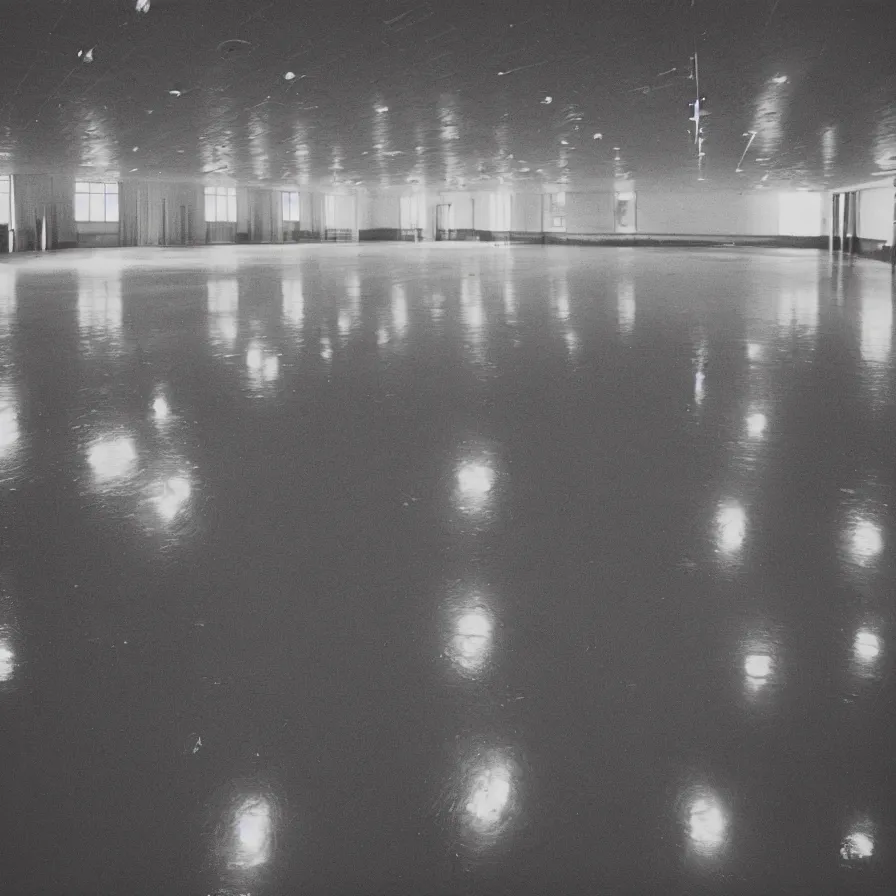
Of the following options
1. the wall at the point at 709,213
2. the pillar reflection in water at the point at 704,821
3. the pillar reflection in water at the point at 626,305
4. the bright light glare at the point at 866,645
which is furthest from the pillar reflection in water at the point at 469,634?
the wall at the point at 709,213

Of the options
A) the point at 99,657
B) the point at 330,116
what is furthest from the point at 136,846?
the point at 330,116

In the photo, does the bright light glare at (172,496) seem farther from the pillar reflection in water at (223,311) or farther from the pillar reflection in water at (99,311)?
the pillar reflection in water at (99,311)

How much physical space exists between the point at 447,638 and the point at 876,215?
32878 millimetres

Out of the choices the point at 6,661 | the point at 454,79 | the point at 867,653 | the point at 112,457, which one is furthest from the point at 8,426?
the point at 454,79

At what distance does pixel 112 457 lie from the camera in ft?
14.6

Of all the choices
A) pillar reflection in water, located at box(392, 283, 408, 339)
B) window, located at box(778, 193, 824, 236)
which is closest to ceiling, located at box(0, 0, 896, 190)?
pillar reflection in water, located at box(392, 283, 408, 339)

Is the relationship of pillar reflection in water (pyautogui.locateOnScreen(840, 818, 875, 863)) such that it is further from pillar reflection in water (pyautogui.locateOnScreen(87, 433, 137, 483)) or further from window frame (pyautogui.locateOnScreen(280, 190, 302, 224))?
window frame (pyautogui.locateOnScreen(280, 190, 302, 224))

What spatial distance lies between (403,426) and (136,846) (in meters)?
3.58

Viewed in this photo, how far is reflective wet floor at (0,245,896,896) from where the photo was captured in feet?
5.59

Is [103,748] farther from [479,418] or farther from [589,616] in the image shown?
[479,418]

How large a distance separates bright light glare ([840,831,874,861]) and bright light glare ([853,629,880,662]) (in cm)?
82

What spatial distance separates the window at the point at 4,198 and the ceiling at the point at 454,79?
47.8ft

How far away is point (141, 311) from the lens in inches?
453

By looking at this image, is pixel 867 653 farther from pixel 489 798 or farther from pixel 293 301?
pixel 293 301
